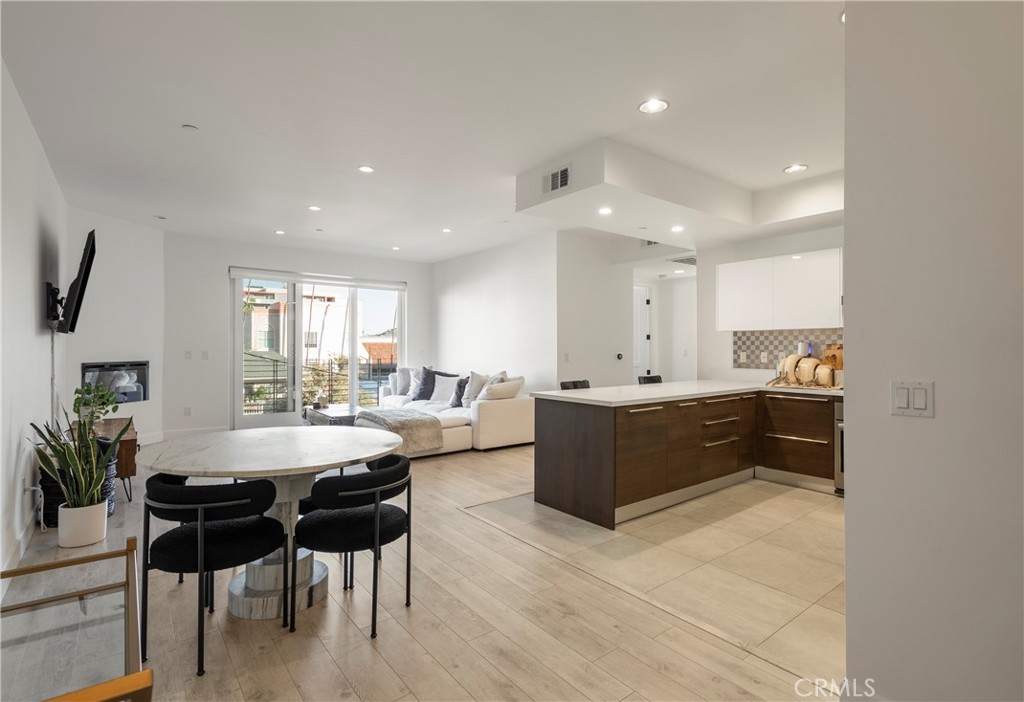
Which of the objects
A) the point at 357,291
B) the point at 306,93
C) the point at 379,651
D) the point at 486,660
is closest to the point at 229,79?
the point at 306,93

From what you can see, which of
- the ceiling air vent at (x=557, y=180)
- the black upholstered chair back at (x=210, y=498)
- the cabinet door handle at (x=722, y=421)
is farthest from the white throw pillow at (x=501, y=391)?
the black upholstered chair back at (x=210, y=498)

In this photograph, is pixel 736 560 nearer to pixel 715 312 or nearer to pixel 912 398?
pixel 912 398

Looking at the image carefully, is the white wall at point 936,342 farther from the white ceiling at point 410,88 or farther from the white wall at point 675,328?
the white wall at point 675,328

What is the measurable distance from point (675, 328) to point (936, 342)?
A: 27.4 feet

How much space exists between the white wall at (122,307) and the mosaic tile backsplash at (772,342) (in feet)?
22.4

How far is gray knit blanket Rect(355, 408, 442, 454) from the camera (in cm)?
523

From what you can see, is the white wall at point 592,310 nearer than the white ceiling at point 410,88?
No

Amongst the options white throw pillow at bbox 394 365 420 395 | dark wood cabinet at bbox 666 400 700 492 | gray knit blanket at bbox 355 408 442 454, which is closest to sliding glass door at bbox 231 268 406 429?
white throw pillow at bbox 394 365 420 395

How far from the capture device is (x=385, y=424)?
17.1 feet

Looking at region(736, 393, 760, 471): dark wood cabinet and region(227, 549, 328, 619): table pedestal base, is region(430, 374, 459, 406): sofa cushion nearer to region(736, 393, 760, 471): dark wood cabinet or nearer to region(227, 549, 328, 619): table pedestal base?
region(736, 393, 760, 471): dark wood cabinet

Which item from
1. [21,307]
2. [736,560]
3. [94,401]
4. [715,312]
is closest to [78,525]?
[94,401]

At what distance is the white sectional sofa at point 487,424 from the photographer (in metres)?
5.69

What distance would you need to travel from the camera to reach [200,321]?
22.0 feet

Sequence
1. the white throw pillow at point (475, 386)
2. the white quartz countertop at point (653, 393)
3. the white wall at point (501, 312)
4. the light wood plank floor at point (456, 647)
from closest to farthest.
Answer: the light wood plank floor at point (456, 647) < the white quartz countertop at point (653, 393) < the white throw pillow at point (475, 386) < the white wall at point (501, 312)
